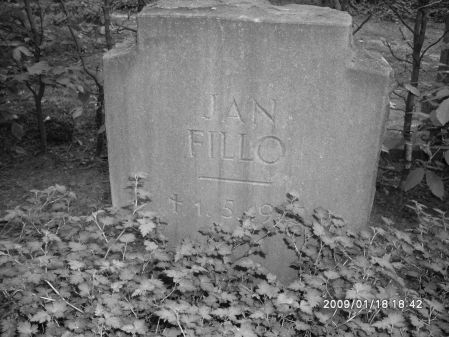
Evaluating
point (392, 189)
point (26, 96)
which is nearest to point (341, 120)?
point (392, 189)

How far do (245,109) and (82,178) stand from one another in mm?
1935

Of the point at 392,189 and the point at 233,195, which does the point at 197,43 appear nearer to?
the point at 233,195

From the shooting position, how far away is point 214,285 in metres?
2.43

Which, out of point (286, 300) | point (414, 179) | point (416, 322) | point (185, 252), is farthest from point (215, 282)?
point (414, 179)

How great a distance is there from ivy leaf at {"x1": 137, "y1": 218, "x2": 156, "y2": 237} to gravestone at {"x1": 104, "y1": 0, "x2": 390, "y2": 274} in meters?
0.44

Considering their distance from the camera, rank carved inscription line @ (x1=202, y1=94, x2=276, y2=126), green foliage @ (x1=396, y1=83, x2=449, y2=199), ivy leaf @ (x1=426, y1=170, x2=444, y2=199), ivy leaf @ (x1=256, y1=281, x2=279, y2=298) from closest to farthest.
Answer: ivy leaf @ (x1=256, y1=281, x2=279, y2=298) < carved inscription line @ (x1=202, y1=94, x2=276, y2=126) < green foliage @ (x1=396, y1=83, x2=449, y2=199) < ivy leaf @ (x1=426, y1=170, x2=444, y2=199)

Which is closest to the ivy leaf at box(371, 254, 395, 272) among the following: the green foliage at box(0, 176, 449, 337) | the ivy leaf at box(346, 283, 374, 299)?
the green foliage at box(0, 176, 449, 337)

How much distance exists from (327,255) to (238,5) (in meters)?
1.34

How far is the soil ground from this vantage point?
3.62 m

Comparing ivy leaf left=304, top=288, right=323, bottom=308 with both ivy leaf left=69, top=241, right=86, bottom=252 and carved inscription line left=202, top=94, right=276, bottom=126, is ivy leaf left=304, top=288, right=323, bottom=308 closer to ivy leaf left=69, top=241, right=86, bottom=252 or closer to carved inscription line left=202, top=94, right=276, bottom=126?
carved inscription line left=202, top=94, right=276, bottom=126

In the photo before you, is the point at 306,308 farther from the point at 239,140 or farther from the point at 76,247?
the point at 76,247

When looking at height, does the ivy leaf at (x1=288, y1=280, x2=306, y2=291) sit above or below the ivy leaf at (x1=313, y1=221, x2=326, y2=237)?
below

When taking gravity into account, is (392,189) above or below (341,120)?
below

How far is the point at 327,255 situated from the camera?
248 cm
